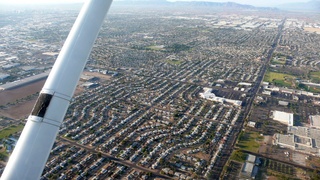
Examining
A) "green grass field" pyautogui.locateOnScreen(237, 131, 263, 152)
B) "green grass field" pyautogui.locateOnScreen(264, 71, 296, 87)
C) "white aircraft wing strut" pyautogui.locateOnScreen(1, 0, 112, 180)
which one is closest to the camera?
"white aircraft wing strut" pyautogui.locateOnScreen(1, 0, 112, 180)

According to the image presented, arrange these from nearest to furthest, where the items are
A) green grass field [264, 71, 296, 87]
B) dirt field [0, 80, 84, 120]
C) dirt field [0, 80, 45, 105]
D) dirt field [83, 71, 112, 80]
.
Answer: dirt field [0, 80, 84, 120]
dirt field [0, 80, 45, 105]
dirt field [83, 71, 112, 80]
green grass field [264, 71, 296, 87]

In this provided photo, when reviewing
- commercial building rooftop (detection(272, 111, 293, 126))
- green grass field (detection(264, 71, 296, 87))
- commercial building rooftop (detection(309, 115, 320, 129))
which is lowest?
commercial building rooftop (detection(272, 111, 293, 126))

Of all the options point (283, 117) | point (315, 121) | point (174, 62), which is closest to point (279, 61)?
point (174, 62)

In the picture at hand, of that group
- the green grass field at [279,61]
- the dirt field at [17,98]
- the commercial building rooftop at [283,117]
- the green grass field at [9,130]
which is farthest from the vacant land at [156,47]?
the green grass field at [9,130]

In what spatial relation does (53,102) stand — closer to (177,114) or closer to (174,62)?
(177,114)

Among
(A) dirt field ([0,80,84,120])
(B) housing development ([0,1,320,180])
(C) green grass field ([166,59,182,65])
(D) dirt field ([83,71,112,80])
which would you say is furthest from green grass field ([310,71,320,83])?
(A) dirt field ([0,80,84,120])

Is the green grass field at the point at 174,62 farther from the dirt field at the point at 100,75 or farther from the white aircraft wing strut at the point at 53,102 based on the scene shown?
the white aircraft wing strut at the point at 53,102

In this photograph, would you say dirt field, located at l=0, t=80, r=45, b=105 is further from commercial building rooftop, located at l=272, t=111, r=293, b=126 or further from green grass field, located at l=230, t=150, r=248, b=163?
commercial building rooftop, located at l=272, t=111, r=293, b=126
